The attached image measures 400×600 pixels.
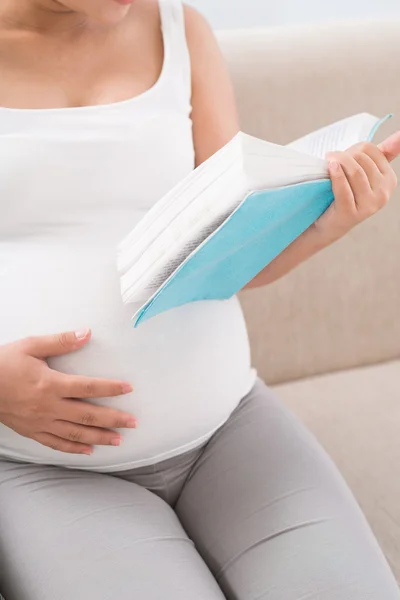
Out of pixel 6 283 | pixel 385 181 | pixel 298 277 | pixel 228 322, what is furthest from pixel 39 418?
pixel 298 277

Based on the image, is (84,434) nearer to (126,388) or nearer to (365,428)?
(126,388)

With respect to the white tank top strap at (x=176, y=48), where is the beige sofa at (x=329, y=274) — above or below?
below

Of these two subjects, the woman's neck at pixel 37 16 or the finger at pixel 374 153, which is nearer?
the finger at pixel 374 153

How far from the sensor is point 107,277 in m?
0.98

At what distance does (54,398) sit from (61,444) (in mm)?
58

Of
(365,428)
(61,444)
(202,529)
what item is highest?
(61,444)

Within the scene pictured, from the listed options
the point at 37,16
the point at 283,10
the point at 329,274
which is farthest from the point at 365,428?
the point at 283,10

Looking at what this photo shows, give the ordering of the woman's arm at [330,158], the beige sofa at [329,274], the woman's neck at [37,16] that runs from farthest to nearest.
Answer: the beige sofa at [329,274] < the woman's neck at [37,16] < the woman's arm at [330,158]

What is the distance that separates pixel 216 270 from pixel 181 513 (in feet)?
1.07

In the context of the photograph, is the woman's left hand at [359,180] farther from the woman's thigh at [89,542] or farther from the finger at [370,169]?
the woman's thigh at [89,542]

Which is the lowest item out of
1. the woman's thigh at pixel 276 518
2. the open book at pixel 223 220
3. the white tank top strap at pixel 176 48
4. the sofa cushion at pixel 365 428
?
the sofa cushion at pixel 365 428

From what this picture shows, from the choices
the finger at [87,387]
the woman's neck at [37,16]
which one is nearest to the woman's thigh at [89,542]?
the finger at [87,387]

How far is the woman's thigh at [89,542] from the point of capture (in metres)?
0.84

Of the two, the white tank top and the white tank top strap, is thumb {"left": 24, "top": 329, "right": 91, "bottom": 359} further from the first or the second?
the white tank top strap
